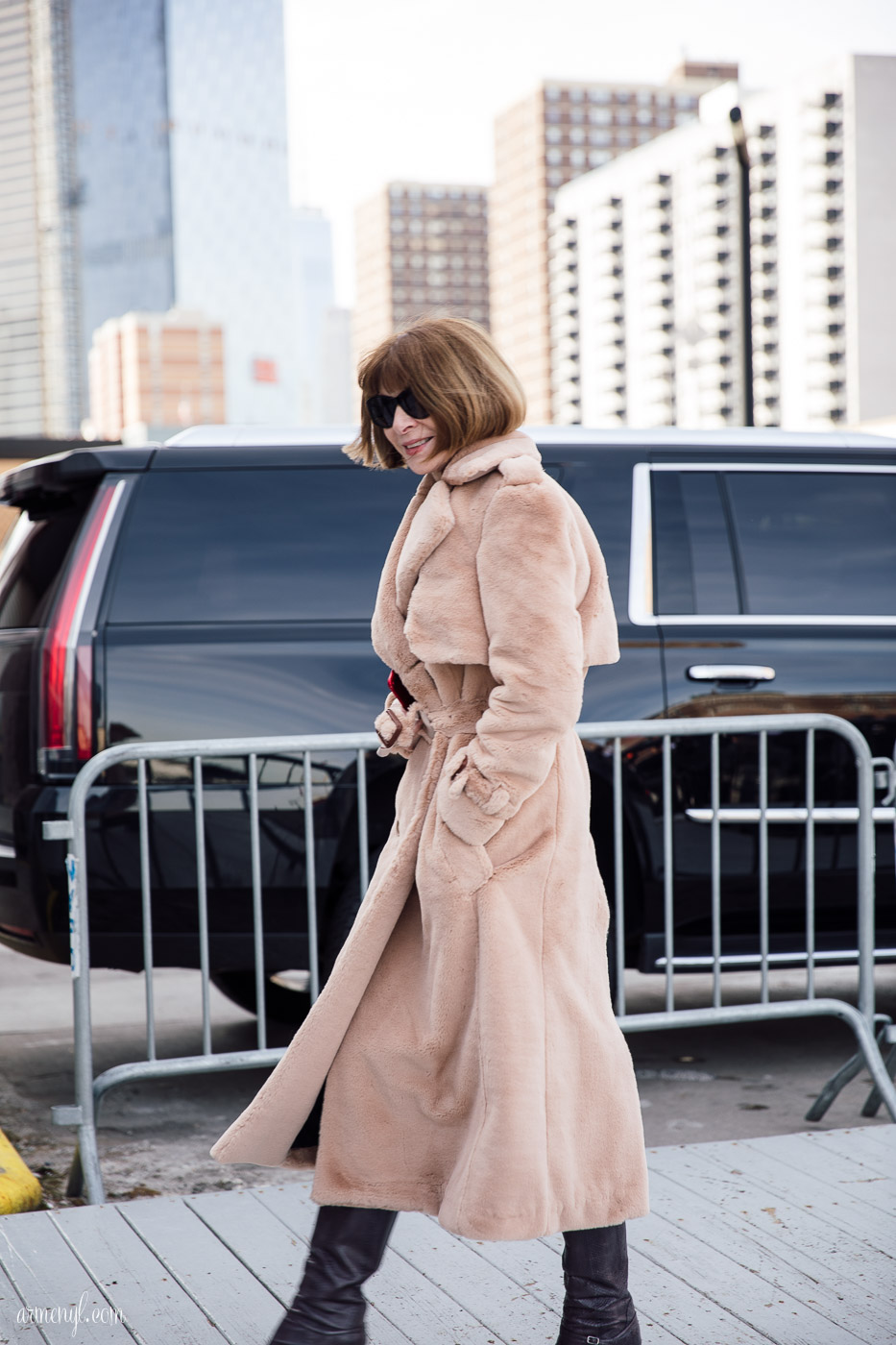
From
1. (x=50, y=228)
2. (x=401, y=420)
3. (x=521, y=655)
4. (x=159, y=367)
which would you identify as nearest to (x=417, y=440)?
(x=401, y=420)

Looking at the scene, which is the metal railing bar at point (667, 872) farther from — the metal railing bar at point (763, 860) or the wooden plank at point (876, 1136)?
the wooden plank at point (876, 1136)

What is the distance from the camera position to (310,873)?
4176mm

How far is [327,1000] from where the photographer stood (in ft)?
8.02

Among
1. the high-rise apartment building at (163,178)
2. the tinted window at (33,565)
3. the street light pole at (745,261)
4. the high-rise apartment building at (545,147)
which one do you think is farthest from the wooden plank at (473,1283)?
the high-rise apartment building at (545,147)

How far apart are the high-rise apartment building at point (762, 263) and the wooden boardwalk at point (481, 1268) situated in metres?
104

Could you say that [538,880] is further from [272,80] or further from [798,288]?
[272,80]

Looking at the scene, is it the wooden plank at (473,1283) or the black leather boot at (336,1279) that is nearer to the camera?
the black leather boot at (336,1279)

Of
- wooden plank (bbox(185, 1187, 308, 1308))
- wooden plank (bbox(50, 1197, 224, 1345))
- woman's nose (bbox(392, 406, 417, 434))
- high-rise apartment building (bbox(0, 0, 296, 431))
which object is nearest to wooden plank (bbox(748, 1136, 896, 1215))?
wooden plank (bbox(185, 1187, 308, 1308))

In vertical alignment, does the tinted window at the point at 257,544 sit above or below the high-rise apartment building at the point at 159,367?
below

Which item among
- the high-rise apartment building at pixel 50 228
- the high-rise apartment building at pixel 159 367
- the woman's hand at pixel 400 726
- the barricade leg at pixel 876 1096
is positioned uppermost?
the high-rise apartment building at pixel 50 228

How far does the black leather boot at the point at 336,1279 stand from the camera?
2410mm

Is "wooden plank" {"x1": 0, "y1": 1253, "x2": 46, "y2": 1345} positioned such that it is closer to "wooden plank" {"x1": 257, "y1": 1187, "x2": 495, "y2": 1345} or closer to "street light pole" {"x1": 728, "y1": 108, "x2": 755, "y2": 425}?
"wooden plank" {"x1": 257, "y1": 1187, "x2": 495, "y2": 1345}

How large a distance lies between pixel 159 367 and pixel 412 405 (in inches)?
7388

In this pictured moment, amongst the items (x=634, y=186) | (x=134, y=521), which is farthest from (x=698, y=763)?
(x=634, y=186)
